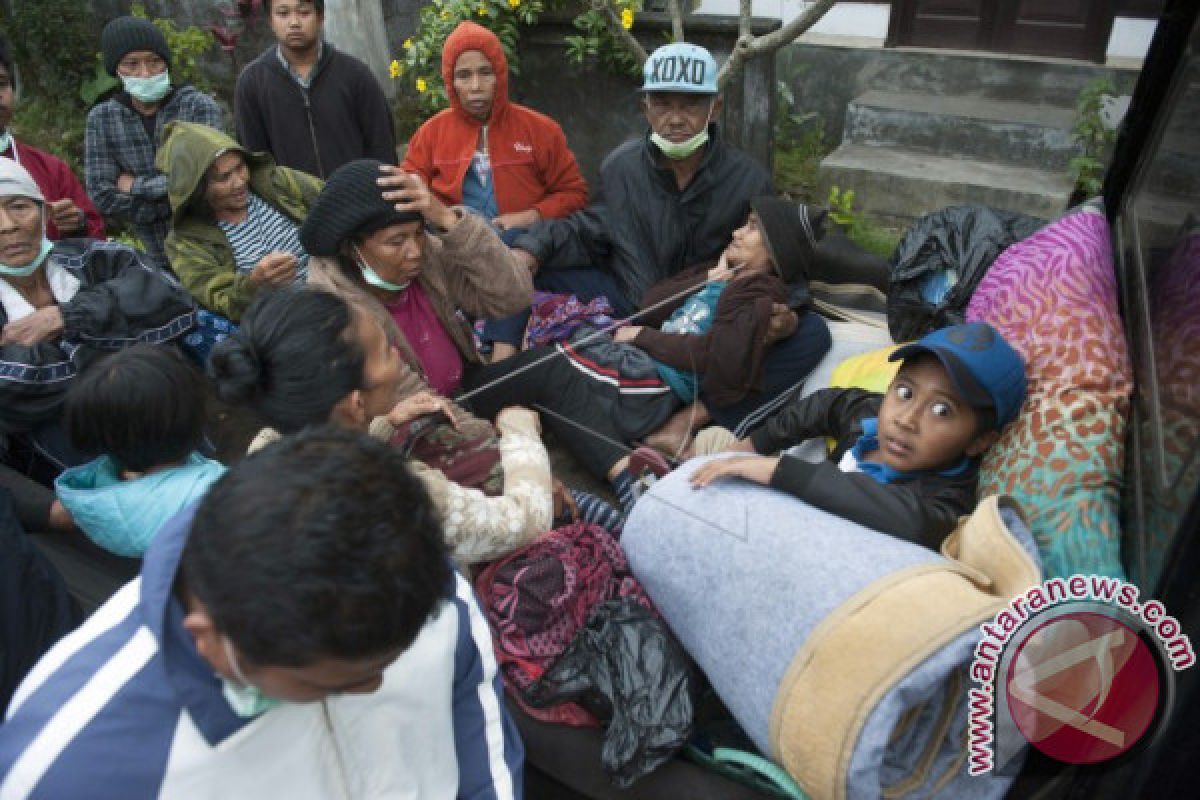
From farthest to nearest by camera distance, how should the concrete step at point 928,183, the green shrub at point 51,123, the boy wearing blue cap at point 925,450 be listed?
the green shrub at point 51,123, the concrete step at point 928,183, the boy wearing blue cap at point 925,450

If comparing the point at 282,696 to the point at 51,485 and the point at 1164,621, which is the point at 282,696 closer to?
the point at 1164,621

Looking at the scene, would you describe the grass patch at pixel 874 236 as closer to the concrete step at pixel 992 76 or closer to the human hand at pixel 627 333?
the concrete step at pixel 992 76

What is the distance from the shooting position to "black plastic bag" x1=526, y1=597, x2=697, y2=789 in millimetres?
1901

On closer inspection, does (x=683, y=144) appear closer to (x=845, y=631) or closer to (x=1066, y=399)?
(x=1066, y=399)

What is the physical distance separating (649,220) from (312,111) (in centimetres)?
191

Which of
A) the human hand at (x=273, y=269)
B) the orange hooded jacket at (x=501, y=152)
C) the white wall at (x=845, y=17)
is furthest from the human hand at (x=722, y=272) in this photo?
the white wall at (x=845, y=17)

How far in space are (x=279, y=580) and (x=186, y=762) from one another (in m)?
0.40

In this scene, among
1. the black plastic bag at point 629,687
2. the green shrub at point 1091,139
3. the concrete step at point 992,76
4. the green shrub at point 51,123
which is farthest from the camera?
the green shrub at point 51,123

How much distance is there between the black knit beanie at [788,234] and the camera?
324cm

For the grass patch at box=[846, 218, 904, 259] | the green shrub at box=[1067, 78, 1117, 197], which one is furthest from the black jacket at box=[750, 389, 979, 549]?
the green shrub at box=[1067, 78, 1117, 197]

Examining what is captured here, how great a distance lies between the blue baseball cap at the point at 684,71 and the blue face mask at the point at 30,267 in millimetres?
2365

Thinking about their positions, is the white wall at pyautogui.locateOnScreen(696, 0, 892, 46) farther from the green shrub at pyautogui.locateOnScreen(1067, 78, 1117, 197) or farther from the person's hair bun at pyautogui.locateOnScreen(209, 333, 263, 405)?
the person's hair bun at pyautogui.locateOnScreen(209, 333, 263, 405)

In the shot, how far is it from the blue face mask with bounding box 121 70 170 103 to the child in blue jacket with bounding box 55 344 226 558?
2.33m

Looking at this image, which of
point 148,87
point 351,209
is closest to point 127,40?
point 148,87
